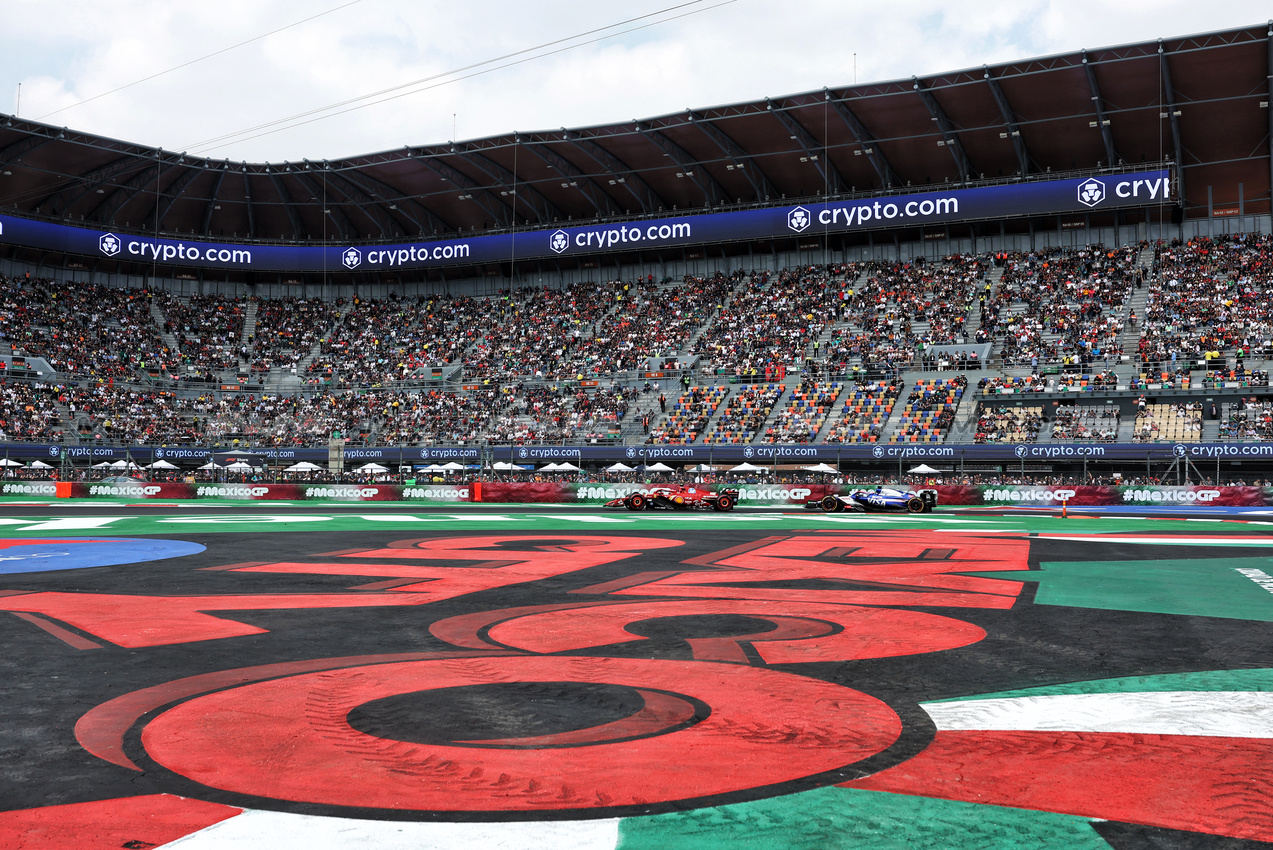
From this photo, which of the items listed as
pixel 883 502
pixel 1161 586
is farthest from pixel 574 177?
pixel 1161 586

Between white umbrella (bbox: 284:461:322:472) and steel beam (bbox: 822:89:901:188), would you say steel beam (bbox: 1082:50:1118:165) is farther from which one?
white umbrella (bbox: 284:461:322:472)

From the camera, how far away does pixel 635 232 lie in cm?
6228

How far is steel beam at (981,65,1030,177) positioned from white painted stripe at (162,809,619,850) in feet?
168

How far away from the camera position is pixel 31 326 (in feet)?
200

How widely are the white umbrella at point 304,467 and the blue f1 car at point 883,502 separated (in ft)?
99.9

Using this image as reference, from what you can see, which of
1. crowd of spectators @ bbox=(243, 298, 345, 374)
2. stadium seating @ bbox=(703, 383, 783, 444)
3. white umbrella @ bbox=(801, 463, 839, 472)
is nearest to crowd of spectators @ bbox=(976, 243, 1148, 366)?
white umbrella @ bbox=(801, 463, 839, 472)

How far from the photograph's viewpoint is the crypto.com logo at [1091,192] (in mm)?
52062

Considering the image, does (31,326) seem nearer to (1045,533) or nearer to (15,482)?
(15,482)

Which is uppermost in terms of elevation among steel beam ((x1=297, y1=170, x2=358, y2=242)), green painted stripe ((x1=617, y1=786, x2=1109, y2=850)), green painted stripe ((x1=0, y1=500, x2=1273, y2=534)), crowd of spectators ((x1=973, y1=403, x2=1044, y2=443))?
steel beam ((x1=297, y1=170, x2=358, y2=242))

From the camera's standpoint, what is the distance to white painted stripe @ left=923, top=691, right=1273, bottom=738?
629cm

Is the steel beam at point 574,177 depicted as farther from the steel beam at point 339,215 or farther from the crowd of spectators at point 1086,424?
the crowd of spectators at point 1086,424

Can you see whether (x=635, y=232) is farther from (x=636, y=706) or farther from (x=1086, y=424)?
(x=636, y=706)

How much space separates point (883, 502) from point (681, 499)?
25.4 feet

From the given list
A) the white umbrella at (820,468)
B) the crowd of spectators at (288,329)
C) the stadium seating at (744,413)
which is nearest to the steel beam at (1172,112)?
the stadium seating at (744,413)
